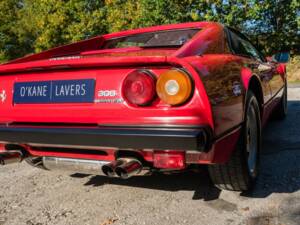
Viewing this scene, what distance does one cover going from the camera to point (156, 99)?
2.07 meters

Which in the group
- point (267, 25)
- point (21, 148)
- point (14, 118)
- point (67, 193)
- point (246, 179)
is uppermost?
point (267, 25)

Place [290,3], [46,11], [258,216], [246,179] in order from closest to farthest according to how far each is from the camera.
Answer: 1. [258,216]
2. [246,179]
3. [290,3]
4. [46,11]

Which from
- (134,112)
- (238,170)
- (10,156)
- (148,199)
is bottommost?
(148,199)

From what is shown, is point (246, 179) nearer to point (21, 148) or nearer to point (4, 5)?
point (21, 148)

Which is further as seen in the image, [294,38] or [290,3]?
[294,38]

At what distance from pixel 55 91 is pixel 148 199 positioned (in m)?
1.03

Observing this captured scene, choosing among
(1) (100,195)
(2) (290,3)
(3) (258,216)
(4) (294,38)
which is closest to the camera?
(3) (258,216)

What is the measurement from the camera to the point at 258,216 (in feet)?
7.50

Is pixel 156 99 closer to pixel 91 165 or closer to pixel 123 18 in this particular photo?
pixel 91 165

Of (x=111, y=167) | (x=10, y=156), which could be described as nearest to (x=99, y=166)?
(x=111, y=167)

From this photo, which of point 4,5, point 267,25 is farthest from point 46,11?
point 267,25

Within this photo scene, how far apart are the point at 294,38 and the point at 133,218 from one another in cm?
1777

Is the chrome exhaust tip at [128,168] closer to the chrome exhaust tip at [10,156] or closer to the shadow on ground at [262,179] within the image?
the shadow on ground at [262,179]

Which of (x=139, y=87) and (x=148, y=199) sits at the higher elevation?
(x=139, y=87)
